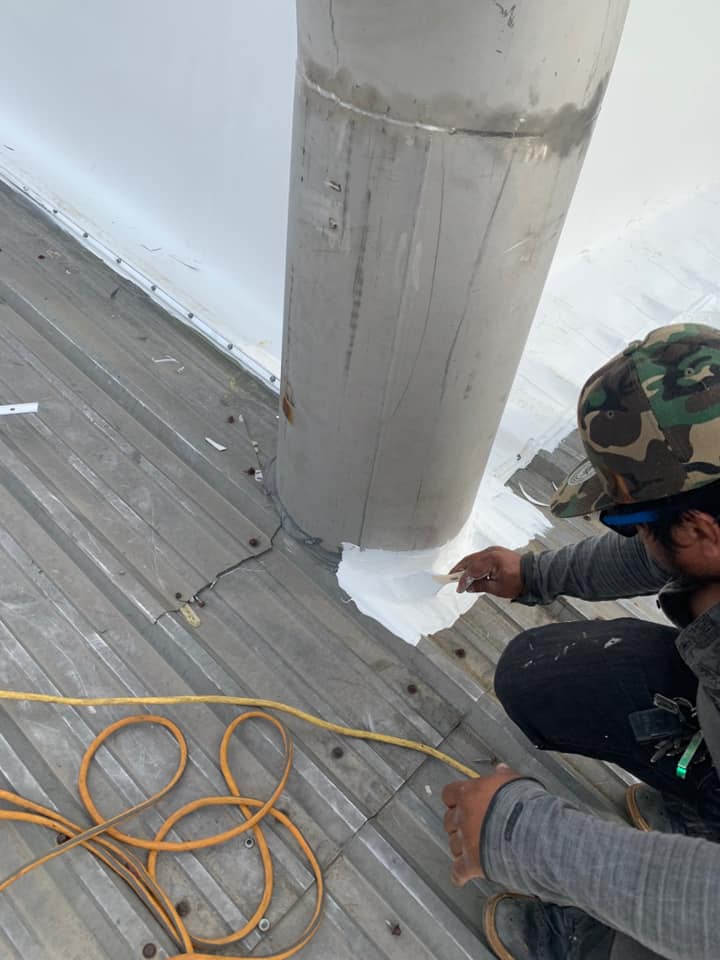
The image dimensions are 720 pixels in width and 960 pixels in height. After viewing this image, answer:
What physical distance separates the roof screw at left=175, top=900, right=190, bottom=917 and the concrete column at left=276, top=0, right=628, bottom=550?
90 cm

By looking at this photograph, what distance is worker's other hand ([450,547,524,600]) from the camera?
1619mm

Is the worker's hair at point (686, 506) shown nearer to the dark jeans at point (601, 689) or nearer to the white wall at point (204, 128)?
the dark jeans at point (601, 689)

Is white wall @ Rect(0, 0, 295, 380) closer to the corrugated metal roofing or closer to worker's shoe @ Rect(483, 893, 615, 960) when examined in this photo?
the corrugated metal roofing

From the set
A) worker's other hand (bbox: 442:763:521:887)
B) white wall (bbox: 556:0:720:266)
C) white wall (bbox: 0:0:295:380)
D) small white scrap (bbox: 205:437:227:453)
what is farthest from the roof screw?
white wall (bbox: 556:0:720:266)

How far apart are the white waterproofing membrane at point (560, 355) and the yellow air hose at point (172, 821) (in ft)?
1.30

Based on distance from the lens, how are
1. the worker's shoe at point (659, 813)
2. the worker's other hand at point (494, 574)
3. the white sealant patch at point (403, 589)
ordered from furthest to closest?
the white sealant patch at point (403, 589), the worker's other hand at point (494, 574), the worker's shoe at point (659, 813)

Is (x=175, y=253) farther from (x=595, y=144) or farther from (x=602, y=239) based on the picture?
(x=602, y=239)

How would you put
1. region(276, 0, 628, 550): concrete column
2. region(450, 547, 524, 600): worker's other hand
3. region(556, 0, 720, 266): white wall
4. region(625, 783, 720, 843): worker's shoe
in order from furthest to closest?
region(556, 0, 720, 266): white wall → region(450, 547, 524, 600): worker's other hand → region(625, 783, 720, 843): worker's shoe → region(276, 0, 628, 550): concrete column

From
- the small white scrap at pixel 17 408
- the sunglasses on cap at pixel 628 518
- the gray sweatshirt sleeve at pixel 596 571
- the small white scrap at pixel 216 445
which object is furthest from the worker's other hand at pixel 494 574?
the small white scrap at pixel 17 408

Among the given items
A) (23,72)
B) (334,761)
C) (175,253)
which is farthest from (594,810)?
(23,72)

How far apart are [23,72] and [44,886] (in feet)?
9.99

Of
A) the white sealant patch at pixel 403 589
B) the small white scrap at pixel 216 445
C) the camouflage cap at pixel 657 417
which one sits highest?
the small white scrap at pixel 216 445

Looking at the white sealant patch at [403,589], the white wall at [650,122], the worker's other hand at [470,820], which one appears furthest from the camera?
the white wall at [650,122]

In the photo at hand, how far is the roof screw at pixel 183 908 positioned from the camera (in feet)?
4.13
